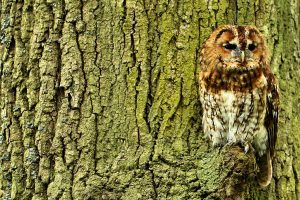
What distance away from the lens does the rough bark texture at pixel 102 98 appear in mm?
2469

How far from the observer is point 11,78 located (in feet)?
8.71

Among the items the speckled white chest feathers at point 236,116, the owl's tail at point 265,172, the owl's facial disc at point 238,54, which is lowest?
the owl's tail at point 265,172

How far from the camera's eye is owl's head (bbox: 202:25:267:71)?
8.77 ft

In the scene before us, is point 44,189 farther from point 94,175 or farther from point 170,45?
point 170,45

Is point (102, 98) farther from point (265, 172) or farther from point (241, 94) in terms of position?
point (265, 172)

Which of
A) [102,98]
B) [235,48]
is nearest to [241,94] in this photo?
[235,48]

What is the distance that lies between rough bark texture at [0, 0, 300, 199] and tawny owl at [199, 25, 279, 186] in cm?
16

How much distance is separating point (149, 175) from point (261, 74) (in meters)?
0.85

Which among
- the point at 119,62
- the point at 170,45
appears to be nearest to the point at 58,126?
the point at 119,62

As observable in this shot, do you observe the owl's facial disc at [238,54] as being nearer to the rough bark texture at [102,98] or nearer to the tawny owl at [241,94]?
the tawny owl at [241,94]

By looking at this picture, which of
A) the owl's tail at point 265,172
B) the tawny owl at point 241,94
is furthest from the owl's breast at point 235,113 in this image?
the owl's tail at point 265,172

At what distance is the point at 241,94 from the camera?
2.85 metres

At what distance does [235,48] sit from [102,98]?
0.77 meters

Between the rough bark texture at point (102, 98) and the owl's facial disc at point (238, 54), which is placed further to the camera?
the owl's facial disc at point (238, 54)
